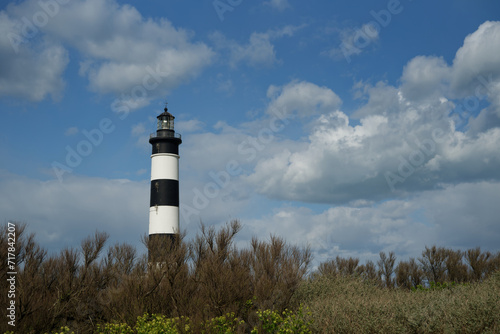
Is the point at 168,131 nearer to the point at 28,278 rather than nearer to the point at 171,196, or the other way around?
the point at 171,196

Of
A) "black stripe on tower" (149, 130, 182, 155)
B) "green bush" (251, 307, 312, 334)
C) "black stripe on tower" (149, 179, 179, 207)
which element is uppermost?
"black stripe on tower" (149, 130, 182, 155)

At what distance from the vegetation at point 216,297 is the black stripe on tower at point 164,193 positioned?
521 cm

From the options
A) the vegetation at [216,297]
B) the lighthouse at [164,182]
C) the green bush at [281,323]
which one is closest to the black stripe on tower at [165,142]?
the lighthouse at [164,182]

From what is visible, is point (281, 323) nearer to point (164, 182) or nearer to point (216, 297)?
point (216, 297)

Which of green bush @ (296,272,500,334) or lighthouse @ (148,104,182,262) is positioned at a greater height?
lighthouse @ (148,104,182,262)

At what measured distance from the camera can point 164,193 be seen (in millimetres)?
26094

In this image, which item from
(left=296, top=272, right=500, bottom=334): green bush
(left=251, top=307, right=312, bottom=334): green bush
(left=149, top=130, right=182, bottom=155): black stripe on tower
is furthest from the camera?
(left=149, top=130, right=182, bottom=155): black stripe on tower

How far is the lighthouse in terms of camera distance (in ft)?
83.9

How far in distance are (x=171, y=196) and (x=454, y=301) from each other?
17.6 m

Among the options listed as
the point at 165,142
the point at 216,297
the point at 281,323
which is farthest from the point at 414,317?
the point at 165,142

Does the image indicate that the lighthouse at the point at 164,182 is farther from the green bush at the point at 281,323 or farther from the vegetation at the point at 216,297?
the green bush at the point at 281,323

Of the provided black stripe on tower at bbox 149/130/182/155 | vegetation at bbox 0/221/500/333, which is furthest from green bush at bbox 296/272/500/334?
black stripe on tower at bbox 149/130/182/155

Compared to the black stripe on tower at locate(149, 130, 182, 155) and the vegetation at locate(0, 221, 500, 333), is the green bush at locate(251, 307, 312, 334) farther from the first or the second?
the black stripe on tower at locate(149, 130, 182, 155)

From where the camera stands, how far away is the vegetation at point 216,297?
11.0 m
